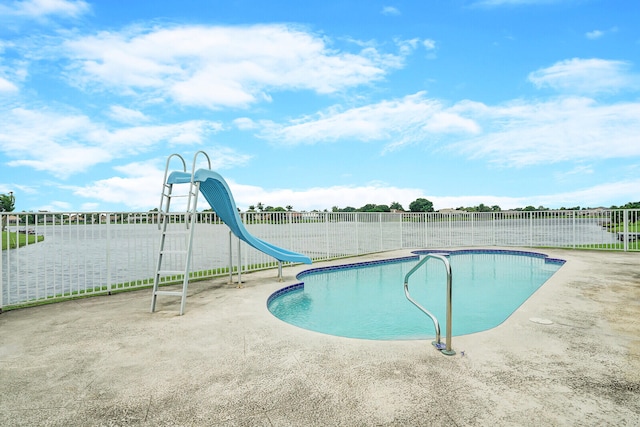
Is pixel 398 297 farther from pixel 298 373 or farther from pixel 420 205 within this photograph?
pixel 420 205

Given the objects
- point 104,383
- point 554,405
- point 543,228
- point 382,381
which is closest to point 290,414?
point 382,381

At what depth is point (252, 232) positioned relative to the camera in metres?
8.52

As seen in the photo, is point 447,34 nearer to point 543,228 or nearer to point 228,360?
point 543,228

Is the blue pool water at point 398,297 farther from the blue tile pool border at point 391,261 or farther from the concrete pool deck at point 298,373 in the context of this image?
the concrete pool deck at point 298,373

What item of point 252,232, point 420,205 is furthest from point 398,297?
point 420,205

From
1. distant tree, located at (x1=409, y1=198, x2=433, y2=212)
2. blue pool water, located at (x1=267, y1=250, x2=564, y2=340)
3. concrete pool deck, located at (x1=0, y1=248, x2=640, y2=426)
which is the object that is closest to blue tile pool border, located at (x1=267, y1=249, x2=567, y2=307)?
blue pool water, located at (x1=267, y1=250, x2=564, y2=340)

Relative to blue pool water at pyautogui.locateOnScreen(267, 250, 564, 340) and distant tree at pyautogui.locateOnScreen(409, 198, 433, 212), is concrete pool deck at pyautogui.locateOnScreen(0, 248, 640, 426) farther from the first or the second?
distant tree at pyautogui.locateOnScreen(409, 198, 433, 212)

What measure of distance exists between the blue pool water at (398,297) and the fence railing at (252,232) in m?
1.42

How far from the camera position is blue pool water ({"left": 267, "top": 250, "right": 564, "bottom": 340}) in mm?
5172

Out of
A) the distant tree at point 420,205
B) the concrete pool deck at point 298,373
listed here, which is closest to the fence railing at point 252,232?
the concrete pool deck at point 298,373

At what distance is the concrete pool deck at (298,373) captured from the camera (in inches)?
90.0

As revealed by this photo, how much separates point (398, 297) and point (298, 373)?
4455 mm

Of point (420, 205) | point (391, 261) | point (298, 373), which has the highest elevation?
point (420, 205)

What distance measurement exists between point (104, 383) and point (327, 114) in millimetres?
12589
